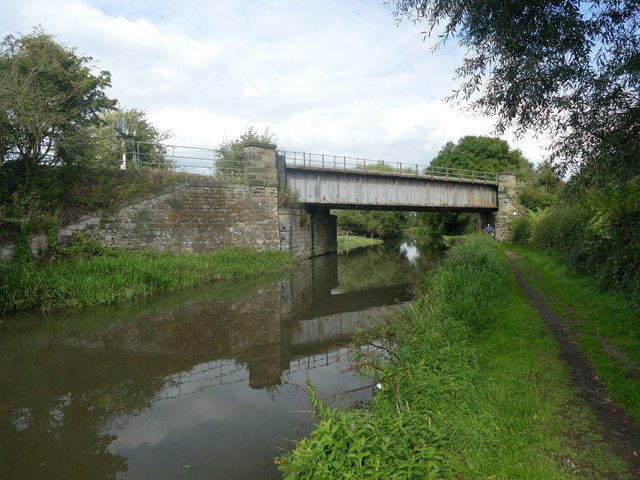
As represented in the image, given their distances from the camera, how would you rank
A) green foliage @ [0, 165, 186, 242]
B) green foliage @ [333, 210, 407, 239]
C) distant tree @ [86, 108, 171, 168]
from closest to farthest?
green foliage @ [0, 165, 186, 242]
distant tree @ [86, 108, 171, 168]
green foliage @ [333, 210, 407, 239]

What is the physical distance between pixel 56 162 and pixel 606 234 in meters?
16.6

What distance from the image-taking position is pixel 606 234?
10523mm

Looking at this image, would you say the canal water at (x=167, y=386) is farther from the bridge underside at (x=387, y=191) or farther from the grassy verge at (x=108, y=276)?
the bridge underside at (x=387, y=191)

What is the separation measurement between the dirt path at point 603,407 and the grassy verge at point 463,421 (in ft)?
0.37

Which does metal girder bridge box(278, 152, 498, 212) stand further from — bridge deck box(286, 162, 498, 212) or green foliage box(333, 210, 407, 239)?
green foliage box(333, 210, 407, 239)

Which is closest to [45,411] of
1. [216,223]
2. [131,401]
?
[131,401]

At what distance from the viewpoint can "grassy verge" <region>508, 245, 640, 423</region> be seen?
4.67 m

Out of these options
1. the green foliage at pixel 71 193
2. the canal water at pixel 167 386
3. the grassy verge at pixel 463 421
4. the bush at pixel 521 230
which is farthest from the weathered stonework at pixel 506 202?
the grassy verge at pixel 463 421

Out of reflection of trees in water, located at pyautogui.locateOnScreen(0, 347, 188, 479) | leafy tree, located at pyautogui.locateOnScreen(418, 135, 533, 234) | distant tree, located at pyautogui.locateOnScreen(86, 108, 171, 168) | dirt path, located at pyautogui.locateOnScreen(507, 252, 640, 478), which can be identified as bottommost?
reflection of trees in water, located at pyautogui.locateOnScreen(0, 347, 188, 479)

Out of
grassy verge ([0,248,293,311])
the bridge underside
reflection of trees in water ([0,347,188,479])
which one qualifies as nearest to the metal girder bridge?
the bridge underside

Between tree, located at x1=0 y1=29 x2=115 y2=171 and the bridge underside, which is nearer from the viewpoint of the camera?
tree, located at x1=0 y1=29 x2=115 y2=171

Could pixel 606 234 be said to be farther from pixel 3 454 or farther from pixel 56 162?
pixel 56 162

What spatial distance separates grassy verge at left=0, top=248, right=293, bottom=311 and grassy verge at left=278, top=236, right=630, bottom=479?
9188mm

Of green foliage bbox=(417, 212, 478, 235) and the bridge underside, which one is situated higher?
the bridge underside
